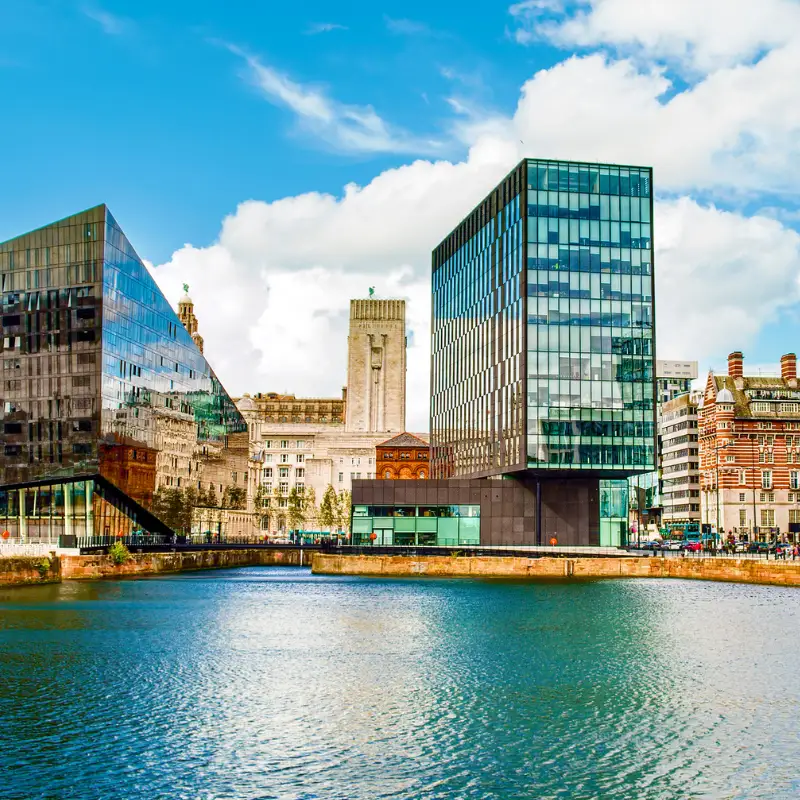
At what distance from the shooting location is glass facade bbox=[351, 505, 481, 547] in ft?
427

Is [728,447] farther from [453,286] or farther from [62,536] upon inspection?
[62,536]

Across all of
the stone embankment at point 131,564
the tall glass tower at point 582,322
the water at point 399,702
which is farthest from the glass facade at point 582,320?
the water at point 399,702

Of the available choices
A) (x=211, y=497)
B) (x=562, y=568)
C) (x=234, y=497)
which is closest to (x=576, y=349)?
(x=562, y=568)

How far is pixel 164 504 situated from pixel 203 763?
99.8 meters

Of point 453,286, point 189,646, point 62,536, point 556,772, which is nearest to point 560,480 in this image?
point 453,286

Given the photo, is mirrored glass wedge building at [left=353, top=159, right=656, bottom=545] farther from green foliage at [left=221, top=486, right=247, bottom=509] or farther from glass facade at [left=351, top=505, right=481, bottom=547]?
green foliage at [left=221, top=486, right=247, bottom=509]

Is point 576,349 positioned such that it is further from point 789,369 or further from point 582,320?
point 789,369

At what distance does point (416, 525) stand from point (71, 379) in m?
47.0

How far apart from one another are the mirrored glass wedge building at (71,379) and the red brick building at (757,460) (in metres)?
89.4

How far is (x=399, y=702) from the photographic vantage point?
3975 centimetres

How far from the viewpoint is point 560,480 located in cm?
12525

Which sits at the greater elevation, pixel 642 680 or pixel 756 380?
pixel 756 380

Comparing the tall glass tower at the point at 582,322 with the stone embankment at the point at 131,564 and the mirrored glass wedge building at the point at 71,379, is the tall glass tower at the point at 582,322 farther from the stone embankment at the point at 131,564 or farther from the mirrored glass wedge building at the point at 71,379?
the mirrored glass wedge building at the point at 71,379

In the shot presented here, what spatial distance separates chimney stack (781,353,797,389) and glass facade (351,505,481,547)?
66143 mm
